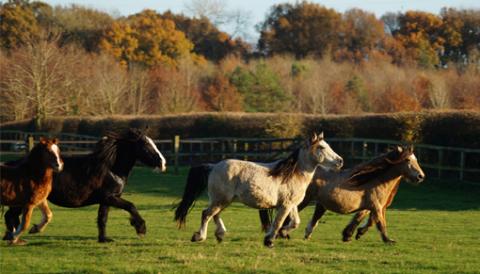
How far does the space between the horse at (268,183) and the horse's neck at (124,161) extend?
5.41ft

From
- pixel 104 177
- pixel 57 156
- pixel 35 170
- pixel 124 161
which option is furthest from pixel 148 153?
pixel 35 170

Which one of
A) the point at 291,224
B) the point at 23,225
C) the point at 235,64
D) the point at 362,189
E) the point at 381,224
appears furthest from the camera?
the point at 235,64

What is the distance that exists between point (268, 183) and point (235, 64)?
62.1 m

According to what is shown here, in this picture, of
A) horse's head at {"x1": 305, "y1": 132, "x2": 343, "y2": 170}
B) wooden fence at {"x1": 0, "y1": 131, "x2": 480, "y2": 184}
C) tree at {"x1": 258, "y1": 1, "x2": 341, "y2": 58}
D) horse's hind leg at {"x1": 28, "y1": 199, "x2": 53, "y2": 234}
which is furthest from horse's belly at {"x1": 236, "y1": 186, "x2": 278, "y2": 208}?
tree at {"x1": 258, "y1": 1, "x2": 341, "y2": 58}

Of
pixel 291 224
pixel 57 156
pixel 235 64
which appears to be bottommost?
pixel 291 224

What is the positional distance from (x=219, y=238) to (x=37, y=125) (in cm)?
3981

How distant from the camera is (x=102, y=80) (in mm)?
57750

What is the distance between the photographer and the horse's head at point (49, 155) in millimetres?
12578

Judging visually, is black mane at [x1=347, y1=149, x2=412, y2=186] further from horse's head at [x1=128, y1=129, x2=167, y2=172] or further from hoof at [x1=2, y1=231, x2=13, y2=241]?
hoof at [x1=2, y1=231, x2=13, y2=241]

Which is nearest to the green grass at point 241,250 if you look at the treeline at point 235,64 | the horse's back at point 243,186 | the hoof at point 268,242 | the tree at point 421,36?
the hoof at point 268,242

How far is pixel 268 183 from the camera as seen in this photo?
41.9ft

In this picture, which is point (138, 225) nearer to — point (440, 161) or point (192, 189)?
point (192, 189)

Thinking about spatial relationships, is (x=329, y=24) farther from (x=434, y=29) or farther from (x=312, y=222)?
(x=312, y=222)

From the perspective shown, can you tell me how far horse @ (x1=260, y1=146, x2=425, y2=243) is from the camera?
13.9 m
